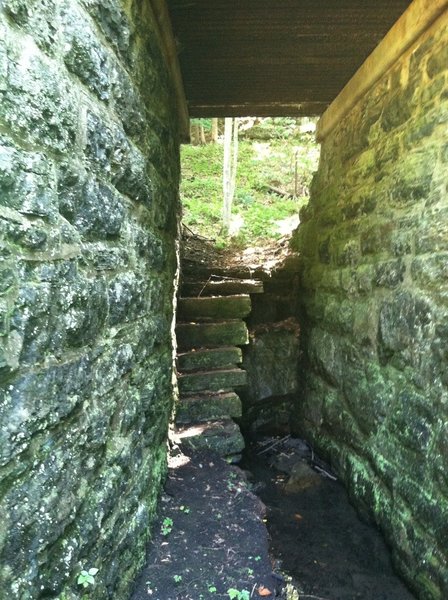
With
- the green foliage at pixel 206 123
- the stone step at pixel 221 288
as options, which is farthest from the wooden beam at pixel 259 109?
the green foliage at pixel 206 123

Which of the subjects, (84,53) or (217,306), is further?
(217,306)

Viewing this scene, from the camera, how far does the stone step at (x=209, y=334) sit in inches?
160

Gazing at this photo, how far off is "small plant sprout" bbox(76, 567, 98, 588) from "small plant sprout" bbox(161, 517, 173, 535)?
3.16 feet

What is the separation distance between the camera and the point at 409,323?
257cm

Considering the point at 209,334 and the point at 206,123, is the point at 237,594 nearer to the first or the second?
the point at 209,334

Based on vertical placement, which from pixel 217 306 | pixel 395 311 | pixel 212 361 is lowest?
pixel 212 361

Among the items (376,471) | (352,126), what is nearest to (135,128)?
(352,126)

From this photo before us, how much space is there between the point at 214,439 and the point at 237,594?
56.2 inches

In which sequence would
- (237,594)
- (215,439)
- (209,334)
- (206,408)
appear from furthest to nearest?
(209,334)
(206,408)
(215,439)
(237,594)

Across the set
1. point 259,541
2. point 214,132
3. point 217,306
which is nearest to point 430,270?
point 259,541

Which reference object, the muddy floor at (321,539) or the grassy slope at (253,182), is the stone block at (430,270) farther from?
the grassy slope at (253,182)

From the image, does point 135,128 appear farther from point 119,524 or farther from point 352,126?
point 352,126

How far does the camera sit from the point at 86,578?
4.90ft

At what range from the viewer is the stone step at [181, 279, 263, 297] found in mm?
4602
